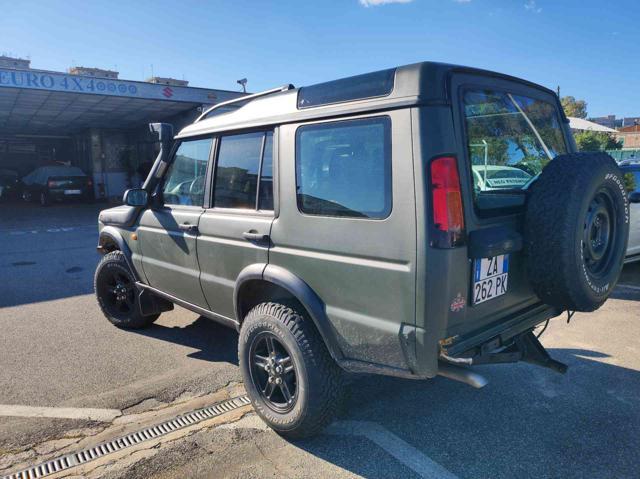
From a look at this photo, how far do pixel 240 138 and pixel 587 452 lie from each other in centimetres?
288

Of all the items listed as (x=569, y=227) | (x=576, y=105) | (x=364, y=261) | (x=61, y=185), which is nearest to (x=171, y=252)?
(x=364, y=261)

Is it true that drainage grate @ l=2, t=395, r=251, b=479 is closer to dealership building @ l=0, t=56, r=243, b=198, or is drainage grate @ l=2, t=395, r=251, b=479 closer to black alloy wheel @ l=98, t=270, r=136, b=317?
black alloy wheel @ l=98, t=270, r=136, b=317

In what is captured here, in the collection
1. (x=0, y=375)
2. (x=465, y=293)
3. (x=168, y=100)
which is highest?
(x=168, y=100)

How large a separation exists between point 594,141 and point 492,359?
121 feet

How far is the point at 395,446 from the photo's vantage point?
9.07 ft

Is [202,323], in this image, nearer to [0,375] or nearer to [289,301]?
[0,375]

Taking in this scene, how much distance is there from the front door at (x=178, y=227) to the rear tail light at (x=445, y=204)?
6.36ft

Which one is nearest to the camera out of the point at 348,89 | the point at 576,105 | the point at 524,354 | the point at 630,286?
the point at 348,89

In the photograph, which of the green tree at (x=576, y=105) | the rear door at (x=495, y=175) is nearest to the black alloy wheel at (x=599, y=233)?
the rear door at (x=495, y=175)

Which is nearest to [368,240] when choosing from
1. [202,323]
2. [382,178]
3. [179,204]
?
[382,178]

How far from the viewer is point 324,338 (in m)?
2.56

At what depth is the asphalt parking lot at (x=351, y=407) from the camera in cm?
261

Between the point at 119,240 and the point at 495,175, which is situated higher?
the point at 495,175

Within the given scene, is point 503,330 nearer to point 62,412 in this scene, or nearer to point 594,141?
point 62,412
